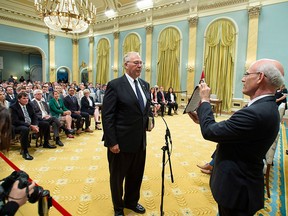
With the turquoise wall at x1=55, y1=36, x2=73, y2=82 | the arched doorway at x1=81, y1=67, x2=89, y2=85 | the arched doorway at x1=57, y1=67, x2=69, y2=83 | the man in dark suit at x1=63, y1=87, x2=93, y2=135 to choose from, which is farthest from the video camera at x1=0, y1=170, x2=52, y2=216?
the arched doorway at x1=57, y1=67, x2=69, y2=83

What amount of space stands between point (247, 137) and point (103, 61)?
556 inches

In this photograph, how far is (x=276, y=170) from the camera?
3.66m

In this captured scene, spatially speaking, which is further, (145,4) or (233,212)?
(145,4)

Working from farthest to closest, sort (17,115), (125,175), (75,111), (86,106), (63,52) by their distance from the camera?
(63,52)
(86,106)
(75,111)
(17,115)
(125,175)

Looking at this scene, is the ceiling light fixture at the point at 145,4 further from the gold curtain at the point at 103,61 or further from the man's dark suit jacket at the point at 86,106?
the man's dark suit jacket at the point at 86,106

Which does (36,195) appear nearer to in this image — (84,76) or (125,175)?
(125,175)

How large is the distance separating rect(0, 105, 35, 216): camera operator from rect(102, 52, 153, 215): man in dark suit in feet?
2.85

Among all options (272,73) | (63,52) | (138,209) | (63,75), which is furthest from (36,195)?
(63,75)

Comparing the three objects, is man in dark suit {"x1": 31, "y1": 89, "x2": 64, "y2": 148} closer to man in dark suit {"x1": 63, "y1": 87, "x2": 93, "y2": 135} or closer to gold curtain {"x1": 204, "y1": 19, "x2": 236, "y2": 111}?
man in dark suit {"x1": 63, "y1": 87, "x2": 93, "y2": 135}

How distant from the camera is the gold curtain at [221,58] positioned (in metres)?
9.48

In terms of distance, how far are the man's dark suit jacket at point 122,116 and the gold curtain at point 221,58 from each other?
8500 millimetres

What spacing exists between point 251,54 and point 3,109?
959 centimetres

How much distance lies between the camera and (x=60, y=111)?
5.25m

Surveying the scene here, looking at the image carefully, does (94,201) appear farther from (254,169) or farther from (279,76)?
(279,76)
